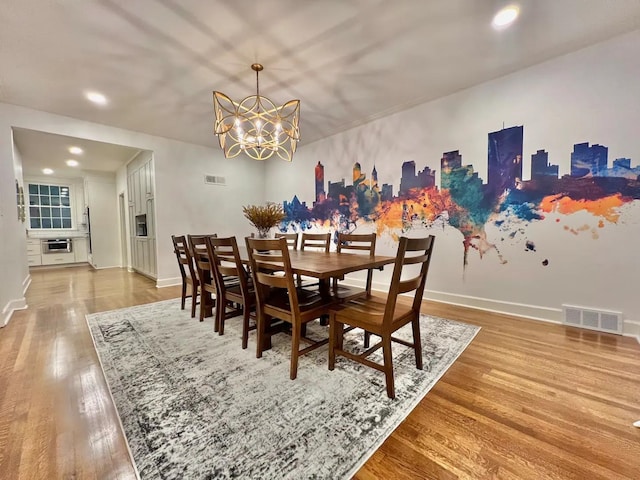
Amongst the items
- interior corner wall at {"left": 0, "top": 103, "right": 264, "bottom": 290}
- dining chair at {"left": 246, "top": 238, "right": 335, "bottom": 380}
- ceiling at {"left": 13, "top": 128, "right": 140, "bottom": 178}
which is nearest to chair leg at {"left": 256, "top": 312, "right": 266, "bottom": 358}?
dining chair at {"left": 246, "top": 238, "right": 335, "bottom": 380}

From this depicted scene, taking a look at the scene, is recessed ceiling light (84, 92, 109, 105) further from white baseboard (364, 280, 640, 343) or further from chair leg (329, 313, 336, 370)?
white baseboard (364, 280, 640, 343)

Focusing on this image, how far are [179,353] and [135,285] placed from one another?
3426mm

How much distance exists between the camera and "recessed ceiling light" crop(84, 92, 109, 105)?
316 cm

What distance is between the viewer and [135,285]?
475 cm

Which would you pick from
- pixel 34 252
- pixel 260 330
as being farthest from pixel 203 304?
pixel 34 252

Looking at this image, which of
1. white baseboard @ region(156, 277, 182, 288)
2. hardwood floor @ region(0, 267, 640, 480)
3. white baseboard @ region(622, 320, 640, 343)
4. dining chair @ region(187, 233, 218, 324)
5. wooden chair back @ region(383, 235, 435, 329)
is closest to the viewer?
hardwood floor @ region(0, 267, 640, 480)

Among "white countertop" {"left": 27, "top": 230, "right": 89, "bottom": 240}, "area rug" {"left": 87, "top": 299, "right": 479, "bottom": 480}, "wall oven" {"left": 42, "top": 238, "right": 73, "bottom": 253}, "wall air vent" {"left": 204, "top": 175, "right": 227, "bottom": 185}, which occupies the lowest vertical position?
"area rug" {"left": 87, "top": 299, "right": 479, "bottom": 480}

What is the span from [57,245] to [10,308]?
505cm

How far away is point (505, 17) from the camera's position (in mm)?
2076

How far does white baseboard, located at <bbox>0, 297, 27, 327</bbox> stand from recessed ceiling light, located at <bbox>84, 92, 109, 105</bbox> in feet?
8.73

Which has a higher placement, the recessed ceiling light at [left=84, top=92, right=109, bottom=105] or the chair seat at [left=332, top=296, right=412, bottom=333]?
the recessed ceiling light at [left=84, top=92, right=109, bottom=105]

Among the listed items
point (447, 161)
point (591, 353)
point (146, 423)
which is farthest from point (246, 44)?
point (591, 353)

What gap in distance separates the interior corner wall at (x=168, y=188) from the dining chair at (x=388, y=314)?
152 inches

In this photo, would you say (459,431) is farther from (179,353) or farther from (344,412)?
(179,353)
